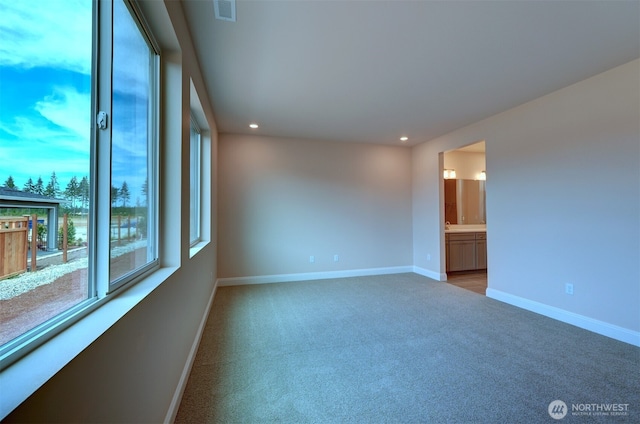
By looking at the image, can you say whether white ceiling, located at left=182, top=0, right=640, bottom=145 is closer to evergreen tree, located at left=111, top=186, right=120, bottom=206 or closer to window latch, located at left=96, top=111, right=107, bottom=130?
window latch, located at left=96, top=111, right=107, bottom=130

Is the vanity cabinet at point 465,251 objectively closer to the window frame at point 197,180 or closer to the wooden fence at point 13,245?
the window frame at point 197,180

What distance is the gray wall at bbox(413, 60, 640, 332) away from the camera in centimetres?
253

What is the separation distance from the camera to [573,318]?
292 centimetres

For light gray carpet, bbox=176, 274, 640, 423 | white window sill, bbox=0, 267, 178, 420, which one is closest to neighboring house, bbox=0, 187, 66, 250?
white window sill, bbox=0, 267, 178, 420

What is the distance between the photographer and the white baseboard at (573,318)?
2518 mm

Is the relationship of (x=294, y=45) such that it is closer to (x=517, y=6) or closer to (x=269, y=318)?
(x=517, y=6)

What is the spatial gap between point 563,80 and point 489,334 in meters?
2.68

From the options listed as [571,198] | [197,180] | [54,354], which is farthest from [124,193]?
[571,198]

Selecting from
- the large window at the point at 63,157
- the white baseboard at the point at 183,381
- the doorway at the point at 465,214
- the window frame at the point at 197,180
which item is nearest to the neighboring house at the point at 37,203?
the large window at the point at 63,157

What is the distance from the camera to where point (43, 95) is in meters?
0.81

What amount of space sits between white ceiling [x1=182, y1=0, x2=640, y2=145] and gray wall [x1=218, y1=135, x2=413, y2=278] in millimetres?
1186

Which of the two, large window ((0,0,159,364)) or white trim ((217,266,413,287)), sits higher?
large window ((0,0,159,364))

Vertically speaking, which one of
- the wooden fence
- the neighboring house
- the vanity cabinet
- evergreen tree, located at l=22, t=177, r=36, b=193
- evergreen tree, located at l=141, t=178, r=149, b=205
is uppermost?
evergreen tree, located at l=141, t=178, r=149, b=205

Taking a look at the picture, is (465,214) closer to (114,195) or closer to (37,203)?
(114,195)
